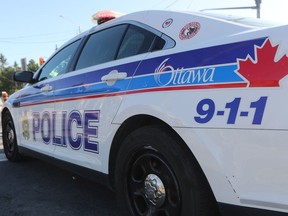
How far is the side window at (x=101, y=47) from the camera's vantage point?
3.45m

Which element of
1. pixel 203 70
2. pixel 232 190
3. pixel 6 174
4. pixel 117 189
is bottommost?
pixel 6 174

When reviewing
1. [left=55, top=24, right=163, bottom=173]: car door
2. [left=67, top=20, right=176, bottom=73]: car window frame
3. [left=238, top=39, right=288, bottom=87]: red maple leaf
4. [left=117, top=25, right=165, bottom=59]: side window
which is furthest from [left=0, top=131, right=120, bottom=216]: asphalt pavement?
[left=238, top=39, right=288, bottom=87]: red maple leaf

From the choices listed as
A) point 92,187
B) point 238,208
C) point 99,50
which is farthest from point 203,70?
point 92,187

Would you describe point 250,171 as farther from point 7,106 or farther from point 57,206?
point 7,106

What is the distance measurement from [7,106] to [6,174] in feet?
3.45

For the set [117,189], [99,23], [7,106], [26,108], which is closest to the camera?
[117,189]

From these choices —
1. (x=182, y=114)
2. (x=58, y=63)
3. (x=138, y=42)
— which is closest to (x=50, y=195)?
(x=58, y=63)

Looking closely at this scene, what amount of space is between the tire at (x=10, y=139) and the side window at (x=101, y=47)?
218 cm

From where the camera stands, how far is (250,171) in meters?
2.08

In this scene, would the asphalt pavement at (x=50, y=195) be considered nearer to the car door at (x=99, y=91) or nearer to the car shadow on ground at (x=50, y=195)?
the car shadow on ground at (x=50, y=195)

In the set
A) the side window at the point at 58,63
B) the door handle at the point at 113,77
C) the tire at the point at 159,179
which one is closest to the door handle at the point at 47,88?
the side window at the point at 58,63

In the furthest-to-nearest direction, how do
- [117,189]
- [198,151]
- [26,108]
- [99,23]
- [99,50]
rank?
1. [26,108]
2. [99,23]
3. [99,50]
4. [117,189]
5. [198,151]

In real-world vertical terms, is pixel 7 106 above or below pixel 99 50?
below

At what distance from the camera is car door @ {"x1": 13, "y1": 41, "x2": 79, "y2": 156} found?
4.22 metres
